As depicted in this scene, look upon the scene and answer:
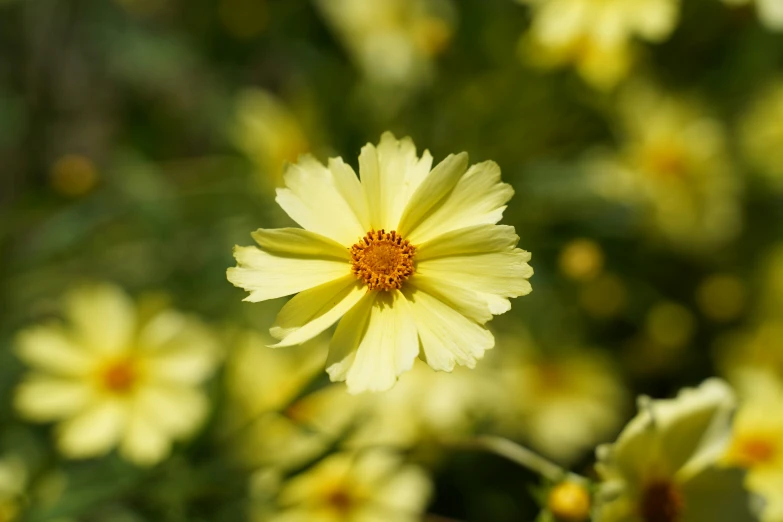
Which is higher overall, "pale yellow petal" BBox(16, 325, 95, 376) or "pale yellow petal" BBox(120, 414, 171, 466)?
"pale yellow petal" BBox(16, 325, 95, 376)

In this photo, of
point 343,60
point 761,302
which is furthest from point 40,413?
point 761,302

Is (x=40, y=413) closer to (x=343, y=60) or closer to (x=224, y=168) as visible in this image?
(x=224, y=168)

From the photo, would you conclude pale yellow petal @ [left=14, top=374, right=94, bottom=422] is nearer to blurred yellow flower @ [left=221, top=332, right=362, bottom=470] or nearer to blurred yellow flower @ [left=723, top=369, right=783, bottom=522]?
blurred yellow flower @ [left=221, top=332, right=362, bottom=470]

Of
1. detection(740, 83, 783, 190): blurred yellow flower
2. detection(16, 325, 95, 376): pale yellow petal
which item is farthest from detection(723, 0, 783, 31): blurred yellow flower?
detection(16, 325, 95, 376): pale yellow petal

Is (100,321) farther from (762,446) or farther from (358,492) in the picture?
(762,446)

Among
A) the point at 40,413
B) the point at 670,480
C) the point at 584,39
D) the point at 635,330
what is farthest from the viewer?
the point at 635,330

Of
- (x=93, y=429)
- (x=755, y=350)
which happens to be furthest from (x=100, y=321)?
(x=755, y=350)
